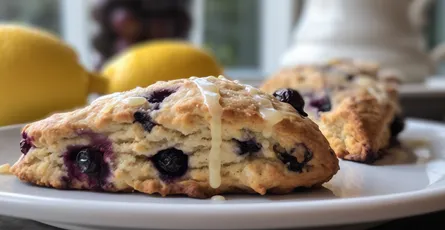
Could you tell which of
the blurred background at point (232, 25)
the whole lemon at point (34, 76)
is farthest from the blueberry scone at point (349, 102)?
the blurred background at point (232, 25)

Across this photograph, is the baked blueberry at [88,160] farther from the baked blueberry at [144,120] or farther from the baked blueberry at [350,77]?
the baked blueberry at [350,77]

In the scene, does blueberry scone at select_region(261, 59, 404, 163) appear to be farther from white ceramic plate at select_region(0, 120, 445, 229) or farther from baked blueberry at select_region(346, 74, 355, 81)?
white ceramic plate at select_region(0, 120, 445, 229)

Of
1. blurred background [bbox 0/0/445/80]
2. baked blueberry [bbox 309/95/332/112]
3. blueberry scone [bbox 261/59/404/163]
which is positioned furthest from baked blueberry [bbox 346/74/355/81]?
blurred background [bbox 0/0/445/80]

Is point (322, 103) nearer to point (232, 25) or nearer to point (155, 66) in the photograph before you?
point (155, 66)

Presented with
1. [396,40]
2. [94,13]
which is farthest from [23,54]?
[396,40]

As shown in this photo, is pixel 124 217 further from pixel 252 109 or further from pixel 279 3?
pixel 279 3

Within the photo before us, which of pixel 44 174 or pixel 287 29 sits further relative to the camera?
pixel 287 29
